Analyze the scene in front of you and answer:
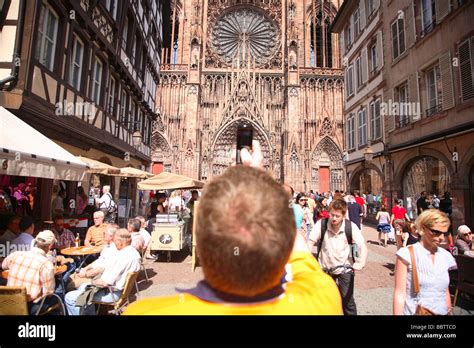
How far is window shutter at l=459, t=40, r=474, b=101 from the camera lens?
805 centimetres

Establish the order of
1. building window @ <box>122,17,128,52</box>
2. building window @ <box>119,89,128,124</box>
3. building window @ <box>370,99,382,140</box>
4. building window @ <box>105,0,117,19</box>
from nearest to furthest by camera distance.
→ building window @ <box>105,0,117,19</box>, building window @ <box>122,17,128,52</box>, building window @ <box>119,89,128,124</box>, building window @ <box>370,99,382,140</box>

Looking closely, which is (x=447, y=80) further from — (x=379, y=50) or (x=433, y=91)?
(x=379, y=50)

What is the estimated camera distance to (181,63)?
3228 cm

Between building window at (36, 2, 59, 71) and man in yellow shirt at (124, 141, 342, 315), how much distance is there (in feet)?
27.7

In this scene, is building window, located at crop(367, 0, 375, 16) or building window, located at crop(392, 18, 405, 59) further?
building window, located at crop(367, 0, 375, 16)

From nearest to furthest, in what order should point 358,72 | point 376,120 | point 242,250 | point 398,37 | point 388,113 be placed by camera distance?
point 242,250 → point 398,37 → point 388,113 → point 376,120 → point 358,72

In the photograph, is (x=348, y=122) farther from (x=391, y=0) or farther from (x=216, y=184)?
(x=216, y=184)

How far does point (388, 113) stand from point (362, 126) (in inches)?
125

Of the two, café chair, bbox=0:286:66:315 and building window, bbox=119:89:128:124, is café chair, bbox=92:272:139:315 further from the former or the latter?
building window, bbox=119:89:128:124

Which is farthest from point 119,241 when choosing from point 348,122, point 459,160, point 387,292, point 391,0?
point 348,122

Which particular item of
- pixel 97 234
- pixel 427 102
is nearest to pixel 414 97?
pixel 427 102

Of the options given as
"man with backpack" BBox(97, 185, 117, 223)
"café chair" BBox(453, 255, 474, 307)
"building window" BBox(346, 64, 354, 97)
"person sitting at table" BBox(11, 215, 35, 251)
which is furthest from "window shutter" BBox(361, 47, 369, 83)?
"person sitting at table" BBox(11, 215, 35, 251)

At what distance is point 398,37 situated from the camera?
11.7m

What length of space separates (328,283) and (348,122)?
19.0 m
